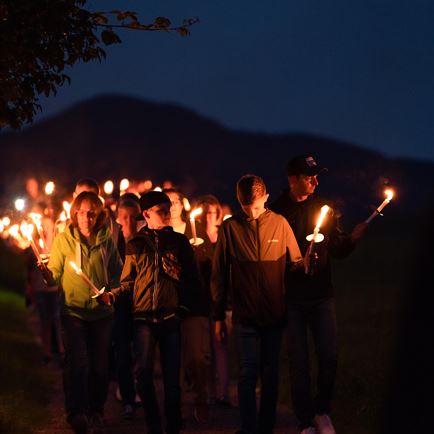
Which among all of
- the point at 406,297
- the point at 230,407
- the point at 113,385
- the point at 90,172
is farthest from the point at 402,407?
the point at 90,172

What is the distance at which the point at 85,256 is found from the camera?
10.4 m

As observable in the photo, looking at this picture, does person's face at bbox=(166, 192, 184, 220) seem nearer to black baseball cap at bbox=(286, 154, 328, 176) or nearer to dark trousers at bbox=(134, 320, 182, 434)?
black baseball cap at bbox=(286, 154, 328, 176)

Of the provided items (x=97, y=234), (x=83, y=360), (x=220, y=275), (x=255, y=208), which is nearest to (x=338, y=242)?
(x=255, y=208)

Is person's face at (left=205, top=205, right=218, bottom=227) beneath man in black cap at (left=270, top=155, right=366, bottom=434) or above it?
above

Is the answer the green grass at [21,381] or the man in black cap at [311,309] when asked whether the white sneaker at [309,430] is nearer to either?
the man in black cap at [311,309]

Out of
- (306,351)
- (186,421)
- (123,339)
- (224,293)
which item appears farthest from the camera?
(186,421)

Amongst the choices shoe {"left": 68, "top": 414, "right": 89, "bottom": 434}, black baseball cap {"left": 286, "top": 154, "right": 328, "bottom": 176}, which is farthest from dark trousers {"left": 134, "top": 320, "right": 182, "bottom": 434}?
black baseball cap {"left": 286, "top": 154, "right": 328, "bottom": 176}

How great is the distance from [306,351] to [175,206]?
2.76m

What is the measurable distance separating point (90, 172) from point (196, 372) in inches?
7322

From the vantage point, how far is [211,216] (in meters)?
12.1

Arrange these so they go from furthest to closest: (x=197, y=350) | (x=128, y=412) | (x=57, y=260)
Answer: (x=128, y=412), (x=197, y=350), (x=57, y=260)

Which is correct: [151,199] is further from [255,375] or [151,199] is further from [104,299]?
[255,375]

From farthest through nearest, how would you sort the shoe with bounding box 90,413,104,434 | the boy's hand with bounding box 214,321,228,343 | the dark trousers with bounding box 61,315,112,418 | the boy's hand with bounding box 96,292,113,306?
the shoe with bounding box 90,413,104,434 < the dark trousers with bounding box 61,315,112,418 < the boy's hand with bounding box 214,321,228,343 < the boy's hand with bounding box 96,292,113,306

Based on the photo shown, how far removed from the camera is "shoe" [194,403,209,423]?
11.0 meters
